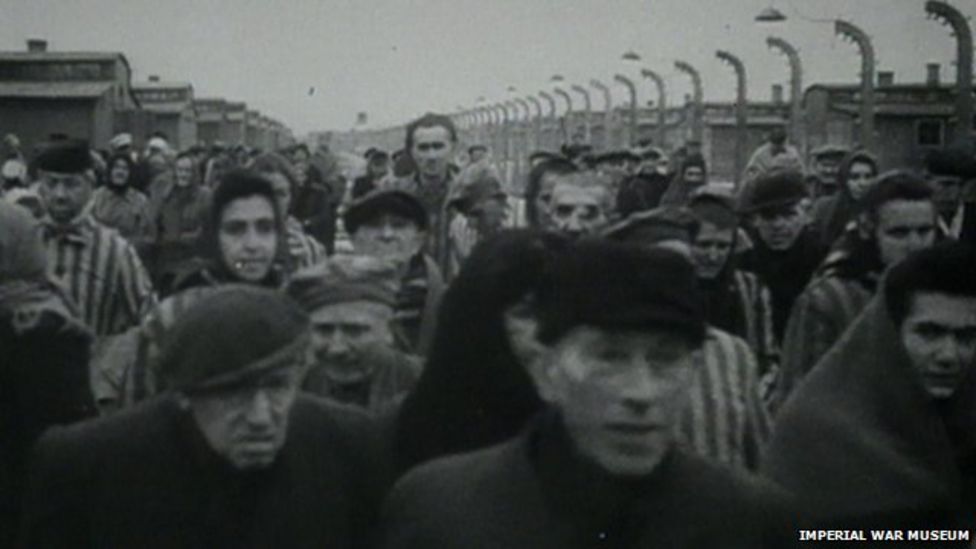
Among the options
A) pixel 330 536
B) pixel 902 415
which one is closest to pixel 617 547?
pixel 330 536

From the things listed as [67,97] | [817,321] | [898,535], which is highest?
[67,97]

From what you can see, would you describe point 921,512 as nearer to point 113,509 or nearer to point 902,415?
point 902,415

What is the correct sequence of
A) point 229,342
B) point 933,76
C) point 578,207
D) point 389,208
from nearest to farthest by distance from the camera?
point 229,342 < point 389,208 < point 578,207 < point 933,76

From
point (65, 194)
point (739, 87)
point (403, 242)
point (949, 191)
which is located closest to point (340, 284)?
point (403, 242)

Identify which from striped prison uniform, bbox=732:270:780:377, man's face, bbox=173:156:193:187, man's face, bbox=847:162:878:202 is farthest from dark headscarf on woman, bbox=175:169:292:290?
man's face, bbox=173:156:193:187

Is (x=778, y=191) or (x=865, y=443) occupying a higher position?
(x=778, y=191)

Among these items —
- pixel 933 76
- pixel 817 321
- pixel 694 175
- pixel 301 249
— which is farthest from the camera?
pixel 933 76

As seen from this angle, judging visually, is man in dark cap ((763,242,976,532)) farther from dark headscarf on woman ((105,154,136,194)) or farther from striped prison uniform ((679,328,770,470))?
dark headscarf on woman ((105,154,136,194))

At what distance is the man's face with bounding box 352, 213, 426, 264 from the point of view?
154 inches

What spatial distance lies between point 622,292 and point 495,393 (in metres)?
0.69

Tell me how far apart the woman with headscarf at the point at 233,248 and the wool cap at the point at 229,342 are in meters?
1.08

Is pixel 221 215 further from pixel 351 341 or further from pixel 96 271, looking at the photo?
pixel 96 271

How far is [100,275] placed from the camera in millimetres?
4004

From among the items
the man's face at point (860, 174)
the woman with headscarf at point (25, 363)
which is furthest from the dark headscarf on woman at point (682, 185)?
the woman with headscarf at point (25, 363)
